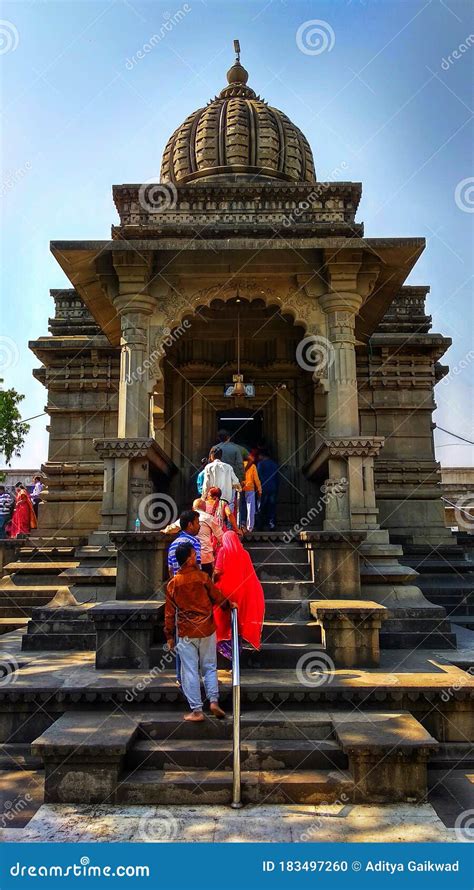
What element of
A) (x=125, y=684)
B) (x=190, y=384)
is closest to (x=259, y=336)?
(x=190, y=384)

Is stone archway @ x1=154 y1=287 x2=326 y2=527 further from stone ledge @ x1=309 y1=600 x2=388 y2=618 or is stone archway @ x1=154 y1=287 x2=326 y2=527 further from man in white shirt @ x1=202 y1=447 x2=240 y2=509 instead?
stone ledge @ x1=309 y1=600 x2=388 y2=618

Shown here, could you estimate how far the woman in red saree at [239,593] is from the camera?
19.0 feet

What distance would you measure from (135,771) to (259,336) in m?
8.99

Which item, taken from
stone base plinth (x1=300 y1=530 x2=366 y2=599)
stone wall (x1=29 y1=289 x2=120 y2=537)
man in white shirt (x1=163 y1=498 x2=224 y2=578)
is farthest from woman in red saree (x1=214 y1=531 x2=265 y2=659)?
stone wall (x1=29 y1=289 x2=120 y2=537)

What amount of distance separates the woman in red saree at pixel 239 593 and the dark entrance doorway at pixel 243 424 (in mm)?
6662

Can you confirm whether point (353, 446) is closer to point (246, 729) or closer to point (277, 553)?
point (277, 553)

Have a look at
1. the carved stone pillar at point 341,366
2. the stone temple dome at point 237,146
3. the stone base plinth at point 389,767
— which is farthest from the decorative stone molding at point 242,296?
the stone base plinth at point 389,767

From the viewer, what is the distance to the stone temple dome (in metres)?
13.4

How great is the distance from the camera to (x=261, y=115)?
14008 mm

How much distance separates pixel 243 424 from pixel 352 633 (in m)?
7.04

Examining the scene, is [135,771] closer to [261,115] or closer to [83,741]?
[83,741]

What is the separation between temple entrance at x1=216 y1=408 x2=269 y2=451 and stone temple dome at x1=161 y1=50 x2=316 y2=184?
16.2 feet

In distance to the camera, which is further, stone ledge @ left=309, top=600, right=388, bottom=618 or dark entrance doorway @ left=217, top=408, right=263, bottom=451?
dark entrance doorway @ left=217, top=408, right=263, bottom=451

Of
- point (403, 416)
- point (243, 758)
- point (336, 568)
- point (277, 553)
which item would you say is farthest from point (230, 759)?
point (403, 416)
